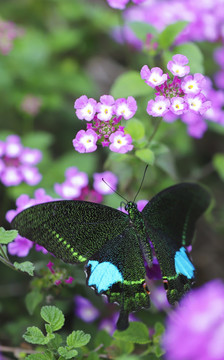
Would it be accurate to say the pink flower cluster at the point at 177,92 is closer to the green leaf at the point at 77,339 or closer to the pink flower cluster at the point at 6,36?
the green leaf at the point at 77,339

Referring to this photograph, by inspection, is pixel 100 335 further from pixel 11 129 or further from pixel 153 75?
pixel 11 129

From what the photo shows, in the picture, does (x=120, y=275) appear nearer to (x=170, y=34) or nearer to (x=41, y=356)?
(x=41, y=356)

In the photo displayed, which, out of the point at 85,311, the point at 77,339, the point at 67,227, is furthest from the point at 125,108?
the point at 85,311

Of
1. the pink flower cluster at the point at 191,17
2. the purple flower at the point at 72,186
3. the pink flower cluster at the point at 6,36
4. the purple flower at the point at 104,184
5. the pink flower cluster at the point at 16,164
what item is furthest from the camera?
the pink flower cluster at the point at 191,17

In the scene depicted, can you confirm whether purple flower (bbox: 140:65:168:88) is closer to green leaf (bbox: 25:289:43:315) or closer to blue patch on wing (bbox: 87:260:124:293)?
blue patch on wing (bbox: 87:260:124:293)

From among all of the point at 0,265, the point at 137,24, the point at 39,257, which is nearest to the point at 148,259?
the point at 39,257

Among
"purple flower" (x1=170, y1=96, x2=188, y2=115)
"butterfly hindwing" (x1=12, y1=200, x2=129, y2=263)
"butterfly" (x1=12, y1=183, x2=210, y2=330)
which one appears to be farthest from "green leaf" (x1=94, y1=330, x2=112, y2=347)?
"purple flower" (x1=170, y1=96, x2=188, y2=115)

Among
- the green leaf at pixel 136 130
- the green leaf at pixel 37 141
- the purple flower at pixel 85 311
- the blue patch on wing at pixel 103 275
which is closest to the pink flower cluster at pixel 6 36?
the green leaf at pixel 37 141

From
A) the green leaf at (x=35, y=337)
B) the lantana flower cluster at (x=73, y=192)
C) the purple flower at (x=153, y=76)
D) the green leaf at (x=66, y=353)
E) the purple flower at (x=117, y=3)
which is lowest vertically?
the green leaf at (x=66, y=353)
